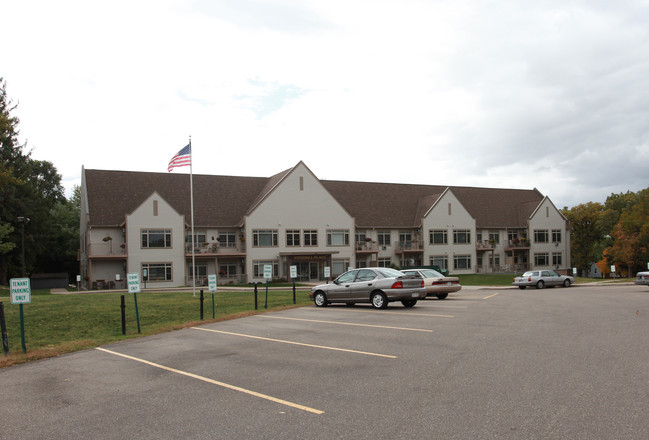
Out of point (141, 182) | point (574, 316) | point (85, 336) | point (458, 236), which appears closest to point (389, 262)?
point (458, 236)

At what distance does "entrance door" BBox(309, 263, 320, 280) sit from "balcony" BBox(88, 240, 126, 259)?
→ 16.6 meters

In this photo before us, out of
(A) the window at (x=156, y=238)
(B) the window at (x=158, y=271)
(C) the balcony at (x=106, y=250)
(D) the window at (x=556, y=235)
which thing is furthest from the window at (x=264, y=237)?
(D) the window at (x=556, y=235)

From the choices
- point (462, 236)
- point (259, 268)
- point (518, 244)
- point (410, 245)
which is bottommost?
point (259, 268)

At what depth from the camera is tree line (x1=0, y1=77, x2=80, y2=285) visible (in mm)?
50312

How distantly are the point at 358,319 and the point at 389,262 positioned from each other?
3958 cm

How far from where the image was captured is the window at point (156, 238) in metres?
44.2

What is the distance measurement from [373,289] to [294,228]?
30727mm

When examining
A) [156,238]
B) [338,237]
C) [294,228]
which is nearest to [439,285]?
[294,228]

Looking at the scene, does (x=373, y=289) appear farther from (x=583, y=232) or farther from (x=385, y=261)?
(x=583, y=232)

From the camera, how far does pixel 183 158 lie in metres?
30.8

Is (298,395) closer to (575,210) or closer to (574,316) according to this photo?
(574,316)

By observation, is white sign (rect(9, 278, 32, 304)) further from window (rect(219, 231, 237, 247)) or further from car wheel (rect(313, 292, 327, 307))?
window (rect(219, 231, 237, 247))

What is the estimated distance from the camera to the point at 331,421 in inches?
239

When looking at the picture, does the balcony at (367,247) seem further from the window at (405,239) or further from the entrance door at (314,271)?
the entrance door at (314,271)
